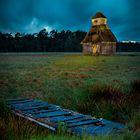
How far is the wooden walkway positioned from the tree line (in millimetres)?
86713

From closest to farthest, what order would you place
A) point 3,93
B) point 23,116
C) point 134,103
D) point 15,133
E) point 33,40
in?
point 15,133 < point 23,116 < point 134,103 < point 3,93 < point 33,40

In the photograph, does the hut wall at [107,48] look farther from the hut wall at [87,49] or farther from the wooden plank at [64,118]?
the wooden plank at [64,118]

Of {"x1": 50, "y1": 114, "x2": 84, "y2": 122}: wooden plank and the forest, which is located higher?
the forest

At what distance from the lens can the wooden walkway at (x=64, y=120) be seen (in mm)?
5797

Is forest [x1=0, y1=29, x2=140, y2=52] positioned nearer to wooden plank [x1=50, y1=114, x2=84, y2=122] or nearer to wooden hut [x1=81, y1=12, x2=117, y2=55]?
wooden hut [x1=81, y1=12, x2=117, y2=55]

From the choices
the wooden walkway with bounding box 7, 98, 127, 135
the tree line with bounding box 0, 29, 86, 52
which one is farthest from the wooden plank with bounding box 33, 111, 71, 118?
the tree line with bounding box 0, 29, 86, 52

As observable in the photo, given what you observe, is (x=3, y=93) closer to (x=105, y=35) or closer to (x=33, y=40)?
(x=105, y=35)

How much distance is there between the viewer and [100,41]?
56.5m

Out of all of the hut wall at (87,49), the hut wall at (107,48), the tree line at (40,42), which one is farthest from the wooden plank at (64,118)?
the tree line at (40,42)

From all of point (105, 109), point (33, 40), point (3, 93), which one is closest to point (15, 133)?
point (105, 109)

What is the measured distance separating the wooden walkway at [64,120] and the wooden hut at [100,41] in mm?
49459

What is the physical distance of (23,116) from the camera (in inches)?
279

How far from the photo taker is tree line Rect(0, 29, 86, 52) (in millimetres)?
93812

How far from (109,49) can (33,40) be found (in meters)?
43.6
